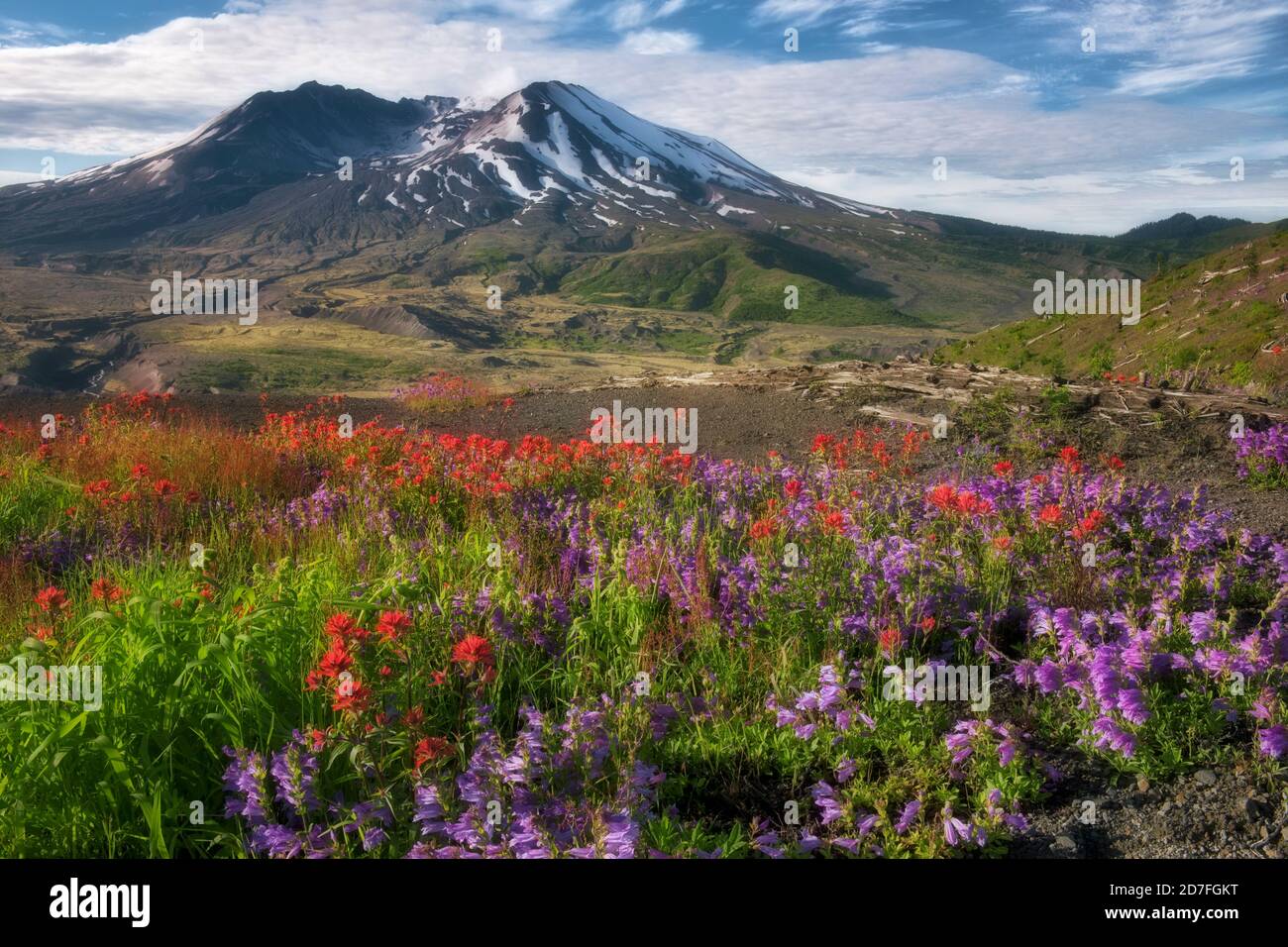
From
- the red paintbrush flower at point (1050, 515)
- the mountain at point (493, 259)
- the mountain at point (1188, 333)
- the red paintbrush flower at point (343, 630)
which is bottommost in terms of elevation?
the red paintbrush flower at point (343, 630)

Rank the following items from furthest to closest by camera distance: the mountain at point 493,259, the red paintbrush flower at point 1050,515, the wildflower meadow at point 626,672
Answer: the mountain at point 493,259
the red paintbrush flower at point 1050,515
the wildflower meadow at point 626,672

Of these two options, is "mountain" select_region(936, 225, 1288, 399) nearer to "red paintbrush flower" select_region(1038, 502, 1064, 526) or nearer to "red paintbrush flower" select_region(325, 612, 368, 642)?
"red paintbrush flower" select_region(1038, 502, 1064, 526)

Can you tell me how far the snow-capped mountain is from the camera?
443 ft

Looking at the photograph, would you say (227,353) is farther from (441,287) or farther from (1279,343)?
(441,287)

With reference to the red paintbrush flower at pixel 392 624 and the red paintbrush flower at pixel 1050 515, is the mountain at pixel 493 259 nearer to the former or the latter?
the red paintbrush flower at pixel 1050 515

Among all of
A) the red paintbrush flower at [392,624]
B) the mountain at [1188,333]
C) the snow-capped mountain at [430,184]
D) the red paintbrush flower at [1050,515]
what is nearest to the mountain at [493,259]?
the snow-capped mountain at [430,184]

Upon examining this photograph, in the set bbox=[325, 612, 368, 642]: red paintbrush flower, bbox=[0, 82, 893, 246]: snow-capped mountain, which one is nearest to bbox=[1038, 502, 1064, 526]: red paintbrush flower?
bbox=[325, 612, 368, 642]: red paintbrush flower

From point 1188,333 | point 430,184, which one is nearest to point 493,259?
point 430,184

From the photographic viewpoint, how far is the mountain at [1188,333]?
13875 millimetres

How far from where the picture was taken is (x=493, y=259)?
115m

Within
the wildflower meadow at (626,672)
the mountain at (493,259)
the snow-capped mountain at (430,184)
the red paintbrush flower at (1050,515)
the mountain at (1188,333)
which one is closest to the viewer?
the wildflower meadow at (626,672)

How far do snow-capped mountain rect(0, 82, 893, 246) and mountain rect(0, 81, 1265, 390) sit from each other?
66 cm

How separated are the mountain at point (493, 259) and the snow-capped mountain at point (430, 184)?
657mm
